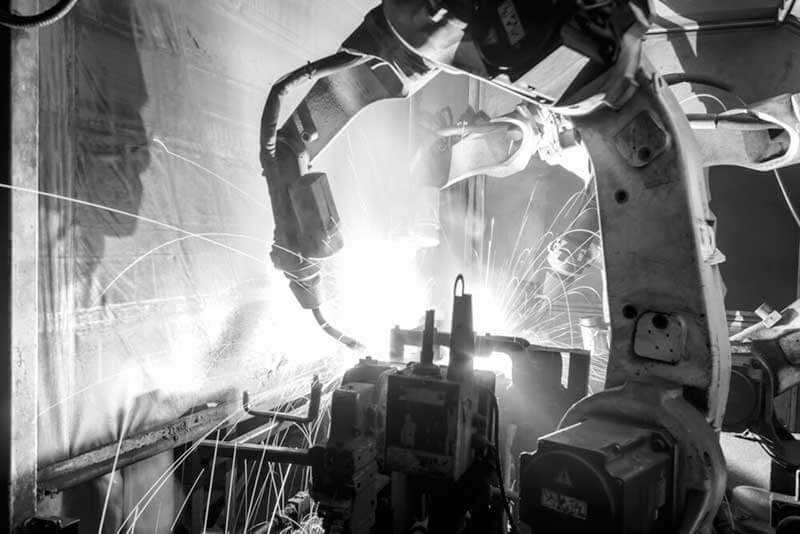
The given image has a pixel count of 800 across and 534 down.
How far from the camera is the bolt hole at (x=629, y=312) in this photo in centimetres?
163

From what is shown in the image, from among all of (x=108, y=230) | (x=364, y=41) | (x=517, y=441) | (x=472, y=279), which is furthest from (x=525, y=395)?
(x=472, y=279)

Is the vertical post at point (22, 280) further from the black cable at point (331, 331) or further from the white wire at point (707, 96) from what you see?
the white wire at point (707, 96)

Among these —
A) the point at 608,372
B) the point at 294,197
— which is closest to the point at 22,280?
the point at 294,197

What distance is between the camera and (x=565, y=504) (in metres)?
1.25

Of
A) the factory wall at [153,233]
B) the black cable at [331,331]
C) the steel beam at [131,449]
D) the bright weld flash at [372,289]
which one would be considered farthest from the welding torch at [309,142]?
the bright weld flash at [372,289]

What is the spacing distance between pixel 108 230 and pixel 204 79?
39.2 inches

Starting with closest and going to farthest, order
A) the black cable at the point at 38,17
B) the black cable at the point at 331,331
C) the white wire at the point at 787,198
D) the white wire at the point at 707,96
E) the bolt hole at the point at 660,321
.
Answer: the black cable at the point at 38,17 < the bolt hole at the point at 660,321 < the black cable at the point at 331,331 < the white wire at the point at 787,198 < the white wire at the point at 707,96

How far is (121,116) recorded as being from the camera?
6.91ft

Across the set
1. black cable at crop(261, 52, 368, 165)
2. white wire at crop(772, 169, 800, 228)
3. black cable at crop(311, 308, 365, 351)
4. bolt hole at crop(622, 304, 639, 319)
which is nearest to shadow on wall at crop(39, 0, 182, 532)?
black cable at crop(261, 52, 368, 165)

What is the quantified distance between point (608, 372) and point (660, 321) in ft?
0.78

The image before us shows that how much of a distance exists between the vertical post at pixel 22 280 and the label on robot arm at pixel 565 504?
162 cm

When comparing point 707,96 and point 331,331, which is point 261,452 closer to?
point 331,331

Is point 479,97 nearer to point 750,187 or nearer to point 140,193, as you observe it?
point 750,187

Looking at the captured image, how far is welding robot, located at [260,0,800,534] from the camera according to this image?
4.23 ft
